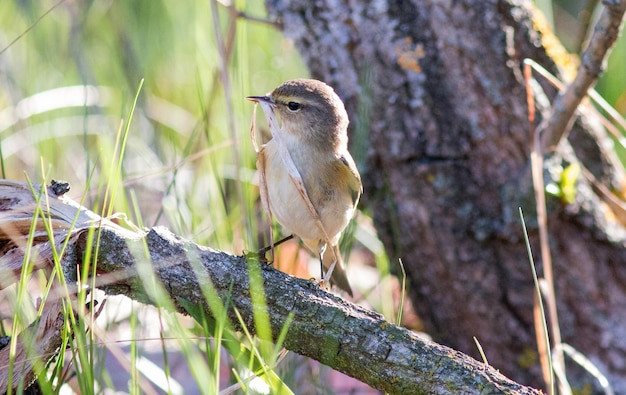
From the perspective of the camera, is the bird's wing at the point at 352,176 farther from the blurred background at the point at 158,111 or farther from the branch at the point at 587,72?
the branch at the point at 587,72

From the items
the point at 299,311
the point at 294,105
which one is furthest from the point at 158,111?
the point at 299,311

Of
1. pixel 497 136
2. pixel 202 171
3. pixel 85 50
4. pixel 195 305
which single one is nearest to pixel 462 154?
pixel 497 136

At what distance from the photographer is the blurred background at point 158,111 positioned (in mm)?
2732

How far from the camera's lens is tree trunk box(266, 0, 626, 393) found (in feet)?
8.83

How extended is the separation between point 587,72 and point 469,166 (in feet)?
1.92

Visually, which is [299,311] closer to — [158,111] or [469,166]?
[469,166]

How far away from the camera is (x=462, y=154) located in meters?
2.75

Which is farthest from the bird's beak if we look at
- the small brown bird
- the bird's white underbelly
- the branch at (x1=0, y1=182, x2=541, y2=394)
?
the branch at (x1=0, y1=182, x2=541, y2=394)

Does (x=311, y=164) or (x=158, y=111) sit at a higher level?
(x=311, y=164)

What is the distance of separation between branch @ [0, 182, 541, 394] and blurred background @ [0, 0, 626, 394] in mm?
595

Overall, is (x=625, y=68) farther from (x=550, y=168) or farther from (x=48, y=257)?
(x=48, y=257)

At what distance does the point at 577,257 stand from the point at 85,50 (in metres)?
3.04

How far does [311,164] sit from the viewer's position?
91.0 inches

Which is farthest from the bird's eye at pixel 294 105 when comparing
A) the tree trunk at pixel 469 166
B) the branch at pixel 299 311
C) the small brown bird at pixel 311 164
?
the branch at pixel 299 311
